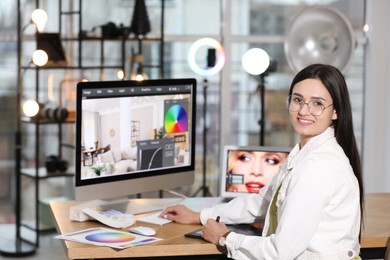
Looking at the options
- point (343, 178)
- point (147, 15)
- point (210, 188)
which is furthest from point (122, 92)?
point (210, 188)

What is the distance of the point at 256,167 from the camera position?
3.81 metres

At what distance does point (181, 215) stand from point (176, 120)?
0.48 metres

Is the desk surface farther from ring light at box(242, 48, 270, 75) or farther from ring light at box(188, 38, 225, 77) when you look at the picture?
ring light at box(188, 38, 225, 77)

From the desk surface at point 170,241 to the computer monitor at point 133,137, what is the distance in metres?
0.18

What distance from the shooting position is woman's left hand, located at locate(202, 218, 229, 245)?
3076 mm

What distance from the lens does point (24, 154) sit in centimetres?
623

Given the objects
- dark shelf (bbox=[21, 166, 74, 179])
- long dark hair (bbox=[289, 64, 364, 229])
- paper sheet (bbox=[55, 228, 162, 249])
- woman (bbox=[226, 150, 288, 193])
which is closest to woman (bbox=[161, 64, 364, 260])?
long dark hair (bbox=[289, 64, 364, 229])

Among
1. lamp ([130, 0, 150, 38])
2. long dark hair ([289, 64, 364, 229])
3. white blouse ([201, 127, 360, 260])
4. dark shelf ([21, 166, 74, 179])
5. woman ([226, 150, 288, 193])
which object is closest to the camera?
white blouse ([201, 127, 360, 260])

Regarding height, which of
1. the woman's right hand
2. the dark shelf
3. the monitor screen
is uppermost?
the monitor screen

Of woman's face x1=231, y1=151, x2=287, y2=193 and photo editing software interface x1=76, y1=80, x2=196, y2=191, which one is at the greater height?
photo editing software interface x1=76, y1=80, x2=196, y2=191

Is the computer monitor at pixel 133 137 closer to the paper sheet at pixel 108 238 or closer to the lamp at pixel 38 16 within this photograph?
the paper sheet at pixel 108 238

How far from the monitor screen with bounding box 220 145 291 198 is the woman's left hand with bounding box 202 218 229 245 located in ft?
2.21

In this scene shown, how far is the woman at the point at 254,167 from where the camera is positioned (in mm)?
3801

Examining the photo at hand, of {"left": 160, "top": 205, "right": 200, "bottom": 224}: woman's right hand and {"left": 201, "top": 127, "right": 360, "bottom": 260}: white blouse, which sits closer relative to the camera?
{"left": 201, "top": 127, "right": 360, "bottom": 260}: white blouse
